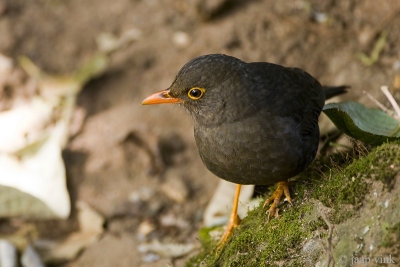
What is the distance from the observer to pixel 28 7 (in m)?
8.13

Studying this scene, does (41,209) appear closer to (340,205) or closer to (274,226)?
(274,226)

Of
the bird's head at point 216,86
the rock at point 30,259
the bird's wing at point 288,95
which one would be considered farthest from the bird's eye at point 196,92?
the rock at point 30,259

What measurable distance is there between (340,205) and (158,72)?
436 cm

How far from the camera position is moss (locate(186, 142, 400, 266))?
10.4 ft

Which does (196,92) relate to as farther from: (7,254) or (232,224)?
(7,254)

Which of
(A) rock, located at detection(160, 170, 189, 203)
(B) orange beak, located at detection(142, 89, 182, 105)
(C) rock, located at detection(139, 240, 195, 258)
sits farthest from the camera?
(A) rock, located at detection(160, 170, 189, 203)

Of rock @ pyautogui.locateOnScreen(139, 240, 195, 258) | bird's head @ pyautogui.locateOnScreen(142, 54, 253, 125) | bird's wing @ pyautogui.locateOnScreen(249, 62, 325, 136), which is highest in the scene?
bird's head @ pyautogui.locateOnScreen(142, 54, 253, 125)

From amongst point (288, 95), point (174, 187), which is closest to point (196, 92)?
point (288, 95)

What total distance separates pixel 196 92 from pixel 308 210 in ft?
4.20

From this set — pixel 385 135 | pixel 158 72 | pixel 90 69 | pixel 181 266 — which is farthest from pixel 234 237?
pixel 90 69

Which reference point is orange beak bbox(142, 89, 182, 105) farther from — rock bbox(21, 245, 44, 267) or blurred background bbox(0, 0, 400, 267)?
rock bbox(21, 245, 44, 267)

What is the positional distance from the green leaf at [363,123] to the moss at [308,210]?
7.3 inches

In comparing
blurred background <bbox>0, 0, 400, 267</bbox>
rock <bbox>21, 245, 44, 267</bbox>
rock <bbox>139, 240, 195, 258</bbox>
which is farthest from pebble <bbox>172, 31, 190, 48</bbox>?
rock <bbox>21, 245, 44, 267</bbox>

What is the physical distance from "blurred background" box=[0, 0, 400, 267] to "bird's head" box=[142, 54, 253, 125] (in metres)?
1.88
